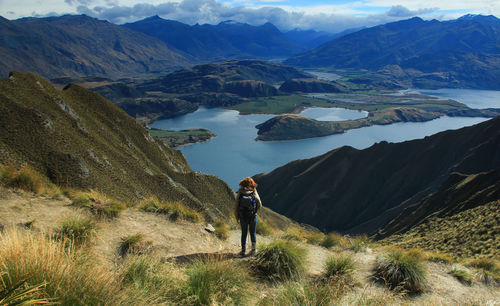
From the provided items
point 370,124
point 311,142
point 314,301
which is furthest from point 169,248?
point 370,124

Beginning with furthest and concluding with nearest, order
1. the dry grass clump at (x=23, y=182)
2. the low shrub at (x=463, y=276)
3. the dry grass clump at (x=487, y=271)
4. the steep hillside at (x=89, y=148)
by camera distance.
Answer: the steep hillside at (x=89, y=148) → the dry grass clump at (x=23, y=182) → the dry grass clump at (x=487, y=271) → the low shrub at (x=463, y=276)

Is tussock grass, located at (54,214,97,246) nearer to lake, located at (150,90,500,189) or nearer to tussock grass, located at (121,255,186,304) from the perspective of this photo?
tussock grass, located at (121,255,186,304)

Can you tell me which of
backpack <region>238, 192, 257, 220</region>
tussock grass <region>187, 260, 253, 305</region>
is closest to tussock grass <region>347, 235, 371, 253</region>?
backpack <region>238, 192, 257, 220</region>

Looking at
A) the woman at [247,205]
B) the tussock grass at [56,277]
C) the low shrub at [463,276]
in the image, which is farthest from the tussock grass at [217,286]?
the low shrub at [463,276]

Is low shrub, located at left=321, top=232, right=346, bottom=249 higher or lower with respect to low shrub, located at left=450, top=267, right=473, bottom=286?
lower

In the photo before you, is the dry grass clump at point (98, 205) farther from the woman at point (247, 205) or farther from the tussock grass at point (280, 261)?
the tussock grass at point (280, 261)

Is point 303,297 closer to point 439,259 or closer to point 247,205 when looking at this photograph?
point 247,205

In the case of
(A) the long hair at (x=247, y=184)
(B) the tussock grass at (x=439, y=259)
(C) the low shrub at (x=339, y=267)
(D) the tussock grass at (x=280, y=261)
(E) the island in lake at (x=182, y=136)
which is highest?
(A) the long hair at (x=247, y=184)

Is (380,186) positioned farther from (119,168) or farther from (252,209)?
(252,209)
